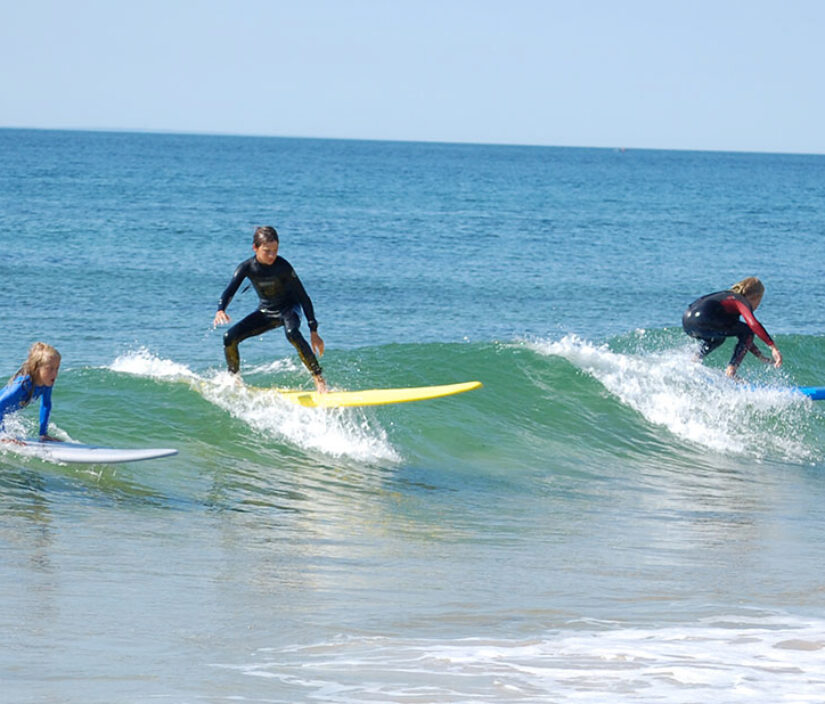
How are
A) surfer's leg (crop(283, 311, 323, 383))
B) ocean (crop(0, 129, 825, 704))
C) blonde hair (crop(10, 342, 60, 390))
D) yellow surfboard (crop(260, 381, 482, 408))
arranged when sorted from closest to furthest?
1. ocean (crop(0, 129, 825, 704))
2. blonde hair (crop(10, 342, 60, 390))
3. surfer's leg (crop(283, 311, 323, 383))
4. yellow surfboard (crop(260, 381, 482, 408))

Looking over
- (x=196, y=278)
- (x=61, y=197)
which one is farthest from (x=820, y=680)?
(x=61, y=197)

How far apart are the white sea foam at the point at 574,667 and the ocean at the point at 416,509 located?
0.06 ft

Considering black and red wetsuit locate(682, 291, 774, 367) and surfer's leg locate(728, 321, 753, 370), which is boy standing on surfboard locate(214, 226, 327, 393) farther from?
surfer's leg locate(728, 321, 753, 370)

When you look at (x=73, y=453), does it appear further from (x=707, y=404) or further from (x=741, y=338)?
(x=707, y=404)

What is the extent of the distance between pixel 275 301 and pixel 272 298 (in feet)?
0.12

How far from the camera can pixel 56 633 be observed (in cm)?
572

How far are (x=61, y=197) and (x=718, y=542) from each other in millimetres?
44775

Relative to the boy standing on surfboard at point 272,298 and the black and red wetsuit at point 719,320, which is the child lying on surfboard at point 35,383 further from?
the black and red wetsuit at point 719,320

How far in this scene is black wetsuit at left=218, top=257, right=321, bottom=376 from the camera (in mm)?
9938

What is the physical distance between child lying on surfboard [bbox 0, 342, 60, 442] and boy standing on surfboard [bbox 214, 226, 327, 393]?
5.82 feet

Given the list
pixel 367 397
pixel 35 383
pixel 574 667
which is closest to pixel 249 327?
pixel 367 397

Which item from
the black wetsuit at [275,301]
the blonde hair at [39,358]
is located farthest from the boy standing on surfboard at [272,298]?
the blonde hair at [39,358]

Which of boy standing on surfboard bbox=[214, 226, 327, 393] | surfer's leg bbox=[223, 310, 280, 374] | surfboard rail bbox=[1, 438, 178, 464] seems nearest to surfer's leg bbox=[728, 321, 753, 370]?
boy standing on surfboard bbox=[214, 226, 327, 393]

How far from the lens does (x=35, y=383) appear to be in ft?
27.5
